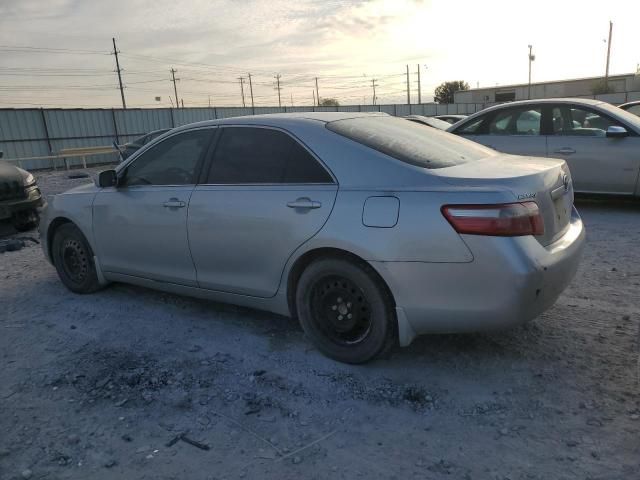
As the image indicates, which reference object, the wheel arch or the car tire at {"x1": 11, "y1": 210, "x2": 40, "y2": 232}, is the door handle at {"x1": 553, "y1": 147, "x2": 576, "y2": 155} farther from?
the car tire at {"x1": 11, "y1": 210, "x2": 40, "y2": 232}

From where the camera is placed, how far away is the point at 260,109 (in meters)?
33.7

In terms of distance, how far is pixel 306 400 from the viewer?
3055 millimetres

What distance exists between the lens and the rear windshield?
3.33 metres

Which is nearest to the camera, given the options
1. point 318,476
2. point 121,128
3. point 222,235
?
point 318,476

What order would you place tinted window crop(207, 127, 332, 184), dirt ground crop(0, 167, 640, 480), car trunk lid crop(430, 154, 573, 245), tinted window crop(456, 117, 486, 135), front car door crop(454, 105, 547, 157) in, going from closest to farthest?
dirt ground crop(0, 167, 640, 480)
car trunk lid crop(430, 154, 573, 245)
tinted window crop(207, 127, 332, 184)
front car door crop(454, 105, 547, 157)
tinted window crop(456, 117, 486, 135)

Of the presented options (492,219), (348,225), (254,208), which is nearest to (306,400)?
(348,225)

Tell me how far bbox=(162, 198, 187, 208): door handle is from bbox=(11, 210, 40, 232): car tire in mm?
4449

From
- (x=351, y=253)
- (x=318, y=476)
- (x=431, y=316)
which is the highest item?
(x=351, y=253)

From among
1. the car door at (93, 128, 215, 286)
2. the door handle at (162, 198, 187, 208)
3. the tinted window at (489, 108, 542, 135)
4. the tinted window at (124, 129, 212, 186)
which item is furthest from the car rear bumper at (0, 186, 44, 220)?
the tinted window at (489, 108, 542, 135)

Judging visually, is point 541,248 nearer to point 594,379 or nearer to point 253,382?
point 594,379

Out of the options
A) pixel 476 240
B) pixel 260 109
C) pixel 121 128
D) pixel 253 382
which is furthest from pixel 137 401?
pixel 260 109

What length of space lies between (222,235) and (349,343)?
119 cm

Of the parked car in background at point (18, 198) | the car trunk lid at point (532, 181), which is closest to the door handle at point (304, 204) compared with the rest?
the car trunk lid at point (532, 181)

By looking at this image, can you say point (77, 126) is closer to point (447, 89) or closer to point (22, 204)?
point (22, 204)
